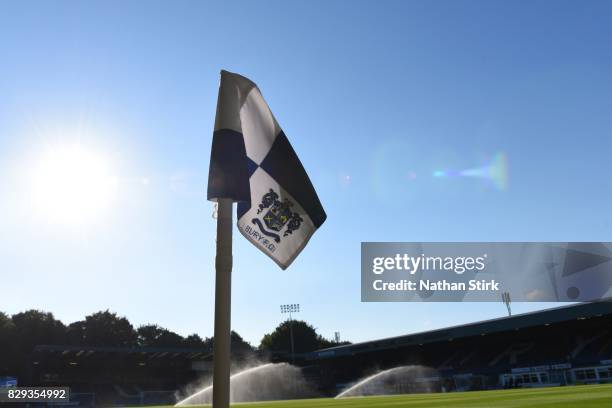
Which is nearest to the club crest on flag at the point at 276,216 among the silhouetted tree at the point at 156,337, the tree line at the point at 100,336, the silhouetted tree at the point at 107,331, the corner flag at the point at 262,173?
the corner flag at the point at 262,173

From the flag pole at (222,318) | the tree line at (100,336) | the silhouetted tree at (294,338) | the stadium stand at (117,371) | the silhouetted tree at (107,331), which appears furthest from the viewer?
the silhouetted tree at (294,338)

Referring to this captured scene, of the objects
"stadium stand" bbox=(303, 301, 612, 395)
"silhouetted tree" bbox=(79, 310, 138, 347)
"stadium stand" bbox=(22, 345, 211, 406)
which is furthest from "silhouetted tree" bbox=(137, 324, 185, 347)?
"stadium stand" bbox=(303, 301, 612, 395)

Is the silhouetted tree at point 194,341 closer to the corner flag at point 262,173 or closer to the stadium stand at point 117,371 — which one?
the stadium stand at point 117,371

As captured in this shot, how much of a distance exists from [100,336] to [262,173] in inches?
4674

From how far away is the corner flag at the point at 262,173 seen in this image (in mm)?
4395

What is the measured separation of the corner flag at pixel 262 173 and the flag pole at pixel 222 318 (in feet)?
1.67

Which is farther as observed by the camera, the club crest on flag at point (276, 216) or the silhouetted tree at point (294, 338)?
the silhouetted tree at point (294, 338)

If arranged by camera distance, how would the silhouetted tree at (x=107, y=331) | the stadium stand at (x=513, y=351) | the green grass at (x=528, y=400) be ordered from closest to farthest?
the green grass at (x=528, y=400) < the stadium stand at (x=513, y=351) < the silhouetted tree at (x=107, y=331)

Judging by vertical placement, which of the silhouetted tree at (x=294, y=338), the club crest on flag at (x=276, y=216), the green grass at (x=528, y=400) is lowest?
the green grass at (x=528, y=400)


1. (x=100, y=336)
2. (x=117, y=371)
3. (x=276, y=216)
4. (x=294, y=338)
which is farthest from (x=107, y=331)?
(x=276, y=216)

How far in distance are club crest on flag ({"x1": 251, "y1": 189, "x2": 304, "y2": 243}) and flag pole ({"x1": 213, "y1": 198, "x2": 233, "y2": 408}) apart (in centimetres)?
91

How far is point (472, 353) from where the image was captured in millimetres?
71000

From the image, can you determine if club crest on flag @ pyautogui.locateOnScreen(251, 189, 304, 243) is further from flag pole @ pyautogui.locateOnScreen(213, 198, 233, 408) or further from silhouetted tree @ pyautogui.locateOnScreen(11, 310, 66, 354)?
silhouetted tree @ pyautogui.locateOnScreen(11, 310, 66, 354)

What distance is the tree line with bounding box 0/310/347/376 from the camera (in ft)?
304
